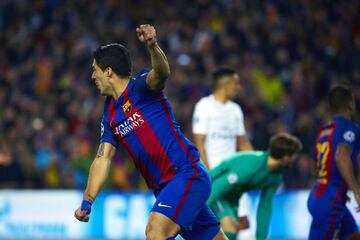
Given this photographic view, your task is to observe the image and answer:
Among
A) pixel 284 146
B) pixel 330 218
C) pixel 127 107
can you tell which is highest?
pixel 127 107

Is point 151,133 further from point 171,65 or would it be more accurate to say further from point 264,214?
point 171,65

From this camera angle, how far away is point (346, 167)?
30.4 feet

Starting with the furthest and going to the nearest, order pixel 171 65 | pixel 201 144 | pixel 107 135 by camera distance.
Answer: pixel 171 65 → pixel 201 144 → pixel 107 135

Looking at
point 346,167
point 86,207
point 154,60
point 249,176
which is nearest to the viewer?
point 154,60

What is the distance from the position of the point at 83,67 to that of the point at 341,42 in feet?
17.2

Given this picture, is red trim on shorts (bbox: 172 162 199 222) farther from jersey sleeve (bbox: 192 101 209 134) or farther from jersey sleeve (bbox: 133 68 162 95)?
jersey sleeve (bbox: 192 101 209 134)

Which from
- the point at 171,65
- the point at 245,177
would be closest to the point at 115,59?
the point at 245,177

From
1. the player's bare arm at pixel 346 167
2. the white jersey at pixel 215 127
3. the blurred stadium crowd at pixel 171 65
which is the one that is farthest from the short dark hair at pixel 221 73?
the blurred stadium crowd at pixel 171 65

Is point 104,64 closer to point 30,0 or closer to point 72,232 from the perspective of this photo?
point 72,232

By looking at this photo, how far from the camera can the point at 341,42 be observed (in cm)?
1931

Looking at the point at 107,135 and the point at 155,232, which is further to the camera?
the point at 107,135

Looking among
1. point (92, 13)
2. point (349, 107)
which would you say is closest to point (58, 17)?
point (92, 13)

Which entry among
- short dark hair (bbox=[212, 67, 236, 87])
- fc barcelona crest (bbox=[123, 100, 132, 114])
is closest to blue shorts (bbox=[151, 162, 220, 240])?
fc barcelona crest (bbox=[123, 100, 132, 114])

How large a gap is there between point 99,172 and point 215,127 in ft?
13.4
